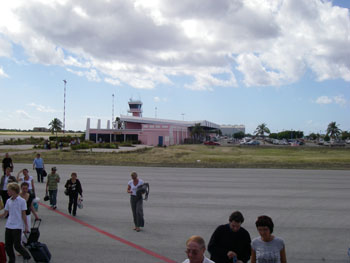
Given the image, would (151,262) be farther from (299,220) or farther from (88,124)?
(88,124)

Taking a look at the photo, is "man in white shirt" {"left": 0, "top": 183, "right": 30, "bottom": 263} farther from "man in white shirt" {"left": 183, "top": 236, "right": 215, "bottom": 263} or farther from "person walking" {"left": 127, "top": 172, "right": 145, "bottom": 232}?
"man in white shirt" {"left": 183, "top": 236, "right": 215, "bottom": 263}

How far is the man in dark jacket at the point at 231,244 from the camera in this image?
13.5 feet

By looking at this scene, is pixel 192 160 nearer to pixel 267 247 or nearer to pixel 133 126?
pixel 267 247

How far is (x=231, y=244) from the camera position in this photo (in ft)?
13.5

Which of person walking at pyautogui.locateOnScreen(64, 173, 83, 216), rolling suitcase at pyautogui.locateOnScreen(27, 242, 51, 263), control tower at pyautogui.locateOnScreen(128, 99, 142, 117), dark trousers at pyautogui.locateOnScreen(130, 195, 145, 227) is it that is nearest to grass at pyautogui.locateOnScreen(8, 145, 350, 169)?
person walking at pyautogui.locateOnScreen(64, 173, 83, 216)

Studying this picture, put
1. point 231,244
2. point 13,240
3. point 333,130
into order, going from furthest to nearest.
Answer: point 333,130, point 13,240, point 231,244

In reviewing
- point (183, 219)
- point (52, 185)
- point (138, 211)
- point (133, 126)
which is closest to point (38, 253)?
point (138, 211)

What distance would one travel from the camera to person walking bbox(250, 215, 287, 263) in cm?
395

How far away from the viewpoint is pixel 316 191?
1380 centimetres

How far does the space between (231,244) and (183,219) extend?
16.1 feet

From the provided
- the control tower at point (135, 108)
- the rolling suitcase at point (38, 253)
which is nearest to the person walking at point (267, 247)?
the rolling suitcase at point (38, 253)

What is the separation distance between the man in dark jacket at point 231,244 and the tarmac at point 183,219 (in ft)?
7.02

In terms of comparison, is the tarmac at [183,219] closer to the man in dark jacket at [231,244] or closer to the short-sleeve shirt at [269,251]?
the man in dark jacket at [231,244]

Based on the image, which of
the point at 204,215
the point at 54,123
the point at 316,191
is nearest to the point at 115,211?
the point at 204,215
